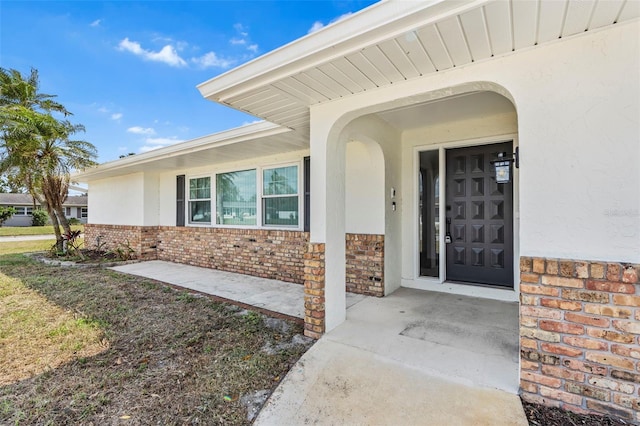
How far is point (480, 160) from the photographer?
4.66m

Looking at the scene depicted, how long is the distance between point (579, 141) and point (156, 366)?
3.91 metres

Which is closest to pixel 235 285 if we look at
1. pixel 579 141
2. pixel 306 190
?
pixel 306 190

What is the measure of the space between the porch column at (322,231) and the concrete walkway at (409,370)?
271 mm

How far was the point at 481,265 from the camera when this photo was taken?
4664 mm

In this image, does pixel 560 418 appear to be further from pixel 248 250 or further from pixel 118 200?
pixel 118 200

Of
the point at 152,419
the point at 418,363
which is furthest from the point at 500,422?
the point at 152,419

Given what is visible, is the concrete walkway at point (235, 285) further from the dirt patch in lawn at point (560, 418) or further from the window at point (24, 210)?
the window at point (24, 210)

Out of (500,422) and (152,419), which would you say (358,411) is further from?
(152,419)

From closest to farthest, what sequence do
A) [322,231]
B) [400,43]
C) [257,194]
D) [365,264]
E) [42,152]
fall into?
[400,43] → [322,231] → [365,264] → [257,194] → [42,152]

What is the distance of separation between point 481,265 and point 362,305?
6.61 feet

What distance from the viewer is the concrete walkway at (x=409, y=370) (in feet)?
6.89

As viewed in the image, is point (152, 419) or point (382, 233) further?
point (382, 233)

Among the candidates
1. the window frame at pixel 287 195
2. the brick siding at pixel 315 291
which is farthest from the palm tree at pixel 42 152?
the brick siding at pixel 315 291

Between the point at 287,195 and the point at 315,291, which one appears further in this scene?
the point at 287,195
